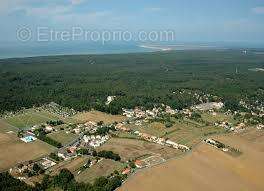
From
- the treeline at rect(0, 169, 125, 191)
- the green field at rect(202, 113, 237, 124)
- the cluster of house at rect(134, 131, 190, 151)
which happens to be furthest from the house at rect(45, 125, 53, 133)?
the green field at rect(202, 113, 237, 124)

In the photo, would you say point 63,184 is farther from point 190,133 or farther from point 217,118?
point 217,118

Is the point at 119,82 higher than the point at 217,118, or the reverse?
the point at 119,82

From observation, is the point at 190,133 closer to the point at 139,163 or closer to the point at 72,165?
the point at 139,163

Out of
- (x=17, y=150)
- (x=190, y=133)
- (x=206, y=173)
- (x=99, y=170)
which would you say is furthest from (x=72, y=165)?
(x=190, y=133)

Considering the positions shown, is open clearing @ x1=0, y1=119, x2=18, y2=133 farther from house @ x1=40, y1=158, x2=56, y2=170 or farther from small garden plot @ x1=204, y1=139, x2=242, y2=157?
small garden plot @ x1=204, y1=139, x2=242, y2=157

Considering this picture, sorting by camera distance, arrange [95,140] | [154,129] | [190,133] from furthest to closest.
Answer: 1. [154,129]
2. [190,133]
3. [95,140]

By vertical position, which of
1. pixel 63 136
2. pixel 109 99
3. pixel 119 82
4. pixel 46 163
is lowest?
pixel 46 163

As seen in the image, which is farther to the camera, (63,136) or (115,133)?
(115,133)

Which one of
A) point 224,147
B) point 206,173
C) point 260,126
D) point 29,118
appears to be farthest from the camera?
point 29,118
